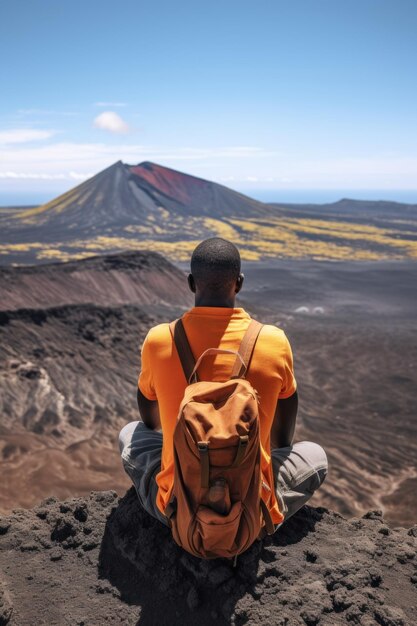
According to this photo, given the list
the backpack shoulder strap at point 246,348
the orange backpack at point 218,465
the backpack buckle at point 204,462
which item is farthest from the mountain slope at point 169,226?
the backpack buckle at point 204,462

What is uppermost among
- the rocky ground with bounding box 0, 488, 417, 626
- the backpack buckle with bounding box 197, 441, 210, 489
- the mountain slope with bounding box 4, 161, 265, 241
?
the mountain slope with bounding box 4, 161, 265, 241

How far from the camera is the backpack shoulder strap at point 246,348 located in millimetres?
2617

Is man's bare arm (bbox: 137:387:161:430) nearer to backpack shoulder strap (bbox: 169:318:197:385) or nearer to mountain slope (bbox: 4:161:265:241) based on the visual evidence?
backpack shoulder strap (bbox: 169:318:197:385)

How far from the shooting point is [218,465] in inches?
91.2

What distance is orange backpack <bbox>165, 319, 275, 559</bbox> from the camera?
227 cm

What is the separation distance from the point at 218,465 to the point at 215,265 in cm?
113

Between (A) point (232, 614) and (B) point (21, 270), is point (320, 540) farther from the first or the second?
(B) point (21, 270)

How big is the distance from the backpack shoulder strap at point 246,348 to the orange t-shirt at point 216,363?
30 millimetres

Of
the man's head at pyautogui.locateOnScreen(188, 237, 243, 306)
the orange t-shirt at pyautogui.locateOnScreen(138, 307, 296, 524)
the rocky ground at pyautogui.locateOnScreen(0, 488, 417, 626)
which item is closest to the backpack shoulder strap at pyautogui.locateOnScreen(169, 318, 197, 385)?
the orange t-shirt at pyautogui.locateOnScreen(138, 307, 296, 524)

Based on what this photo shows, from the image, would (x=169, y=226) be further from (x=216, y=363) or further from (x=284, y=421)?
(x=216, y=363)

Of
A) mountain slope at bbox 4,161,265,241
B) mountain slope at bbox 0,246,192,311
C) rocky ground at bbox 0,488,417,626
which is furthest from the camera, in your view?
mountain slope at bbox 4,161,265,241

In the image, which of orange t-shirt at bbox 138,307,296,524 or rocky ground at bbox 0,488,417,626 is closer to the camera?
orange t-shirt at bbox 138,307,296,524

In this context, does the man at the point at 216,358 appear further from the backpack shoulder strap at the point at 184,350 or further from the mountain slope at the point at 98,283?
the mountain slope at the point at 98,283

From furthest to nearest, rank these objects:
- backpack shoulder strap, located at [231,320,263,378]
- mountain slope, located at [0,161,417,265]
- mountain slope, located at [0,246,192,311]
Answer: mountain slope, located at [0,161,417,265], mountain slope, located at [0,246,192,311], backpack shoulder strap, located at [231,320,263,378]
